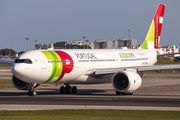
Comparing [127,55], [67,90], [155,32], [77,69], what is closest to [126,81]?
[77,69]

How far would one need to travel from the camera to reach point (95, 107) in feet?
75.2

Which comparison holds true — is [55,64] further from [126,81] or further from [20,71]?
[126,81]

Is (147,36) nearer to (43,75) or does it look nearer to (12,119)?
(43,75)

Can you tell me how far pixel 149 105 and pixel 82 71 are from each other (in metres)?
11.1

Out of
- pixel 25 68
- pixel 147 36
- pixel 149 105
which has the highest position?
pixel 147 36

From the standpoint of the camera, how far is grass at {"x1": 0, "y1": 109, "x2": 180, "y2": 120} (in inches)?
723

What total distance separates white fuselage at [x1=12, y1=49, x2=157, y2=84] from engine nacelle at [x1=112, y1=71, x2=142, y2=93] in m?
2.76

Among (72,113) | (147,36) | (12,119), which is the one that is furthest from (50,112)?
(147,36)

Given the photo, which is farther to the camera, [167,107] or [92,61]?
[92,61]

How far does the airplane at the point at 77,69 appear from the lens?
2984cm

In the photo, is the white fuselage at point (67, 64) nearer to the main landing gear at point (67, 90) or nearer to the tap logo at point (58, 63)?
the tap logo at point (58, 63)

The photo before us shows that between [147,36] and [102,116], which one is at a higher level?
[147,36]

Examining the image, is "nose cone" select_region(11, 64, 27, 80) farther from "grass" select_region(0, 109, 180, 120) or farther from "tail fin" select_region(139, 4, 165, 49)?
"tail fin" select_region(139, 4, 165, 49)

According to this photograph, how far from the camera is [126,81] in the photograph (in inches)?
Answer: 1272
